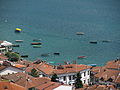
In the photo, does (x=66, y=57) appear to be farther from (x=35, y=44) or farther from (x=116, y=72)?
(x=116, y=72)

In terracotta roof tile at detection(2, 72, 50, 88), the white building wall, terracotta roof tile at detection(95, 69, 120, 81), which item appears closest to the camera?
terracotta roof tile at detection(2, 72, 50, 88)

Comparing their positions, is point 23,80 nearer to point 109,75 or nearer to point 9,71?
point 9,71

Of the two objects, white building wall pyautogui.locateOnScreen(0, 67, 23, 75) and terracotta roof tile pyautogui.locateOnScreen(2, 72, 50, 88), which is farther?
white building wall pyautogui.locateOnScreen(0, 67, 23, 75)

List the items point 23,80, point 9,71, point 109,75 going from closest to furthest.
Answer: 1. point 23,80
2. point 9,71
3. point 109,75

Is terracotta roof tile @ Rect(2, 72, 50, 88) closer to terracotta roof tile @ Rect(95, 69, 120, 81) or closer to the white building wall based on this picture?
the white building wall

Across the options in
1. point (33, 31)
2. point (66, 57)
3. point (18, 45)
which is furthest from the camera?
point (33, 31)

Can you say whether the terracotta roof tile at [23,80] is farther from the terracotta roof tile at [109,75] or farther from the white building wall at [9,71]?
the terracotta roof tile at [109,75]

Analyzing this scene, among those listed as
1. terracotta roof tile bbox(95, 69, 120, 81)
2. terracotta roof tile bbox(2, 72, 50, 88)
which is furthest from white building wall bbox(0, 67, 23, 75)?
terracotta roof tile bbox(95, 69, 120, 81)

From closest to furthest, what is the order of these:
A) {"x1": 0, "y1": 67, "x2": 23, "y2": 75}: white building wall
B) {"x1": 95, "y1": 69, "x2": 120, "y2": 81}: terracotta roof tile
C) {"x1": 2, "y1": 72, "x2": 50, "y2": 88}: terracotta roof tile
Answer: {"x1": 2, "y1": 72, "x2": 50, "y2": 88}: terracotta roof tile → {"x1": 0, "y1": 67, "x2": 23, "y2": 75}: white building wall → {"x1": 95, "y1": 69, "x2": 120, "y2": 81}: terracotta roof tile

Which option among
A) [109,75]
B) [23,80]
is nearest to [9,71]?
[23,80]

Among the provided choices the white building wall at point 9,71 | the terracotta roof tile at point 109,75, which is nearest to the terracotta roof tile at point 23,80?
the white building wall at point 9,71

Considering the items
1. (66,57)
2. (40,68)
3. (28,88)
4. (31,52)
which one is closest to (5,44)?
(31,52)
